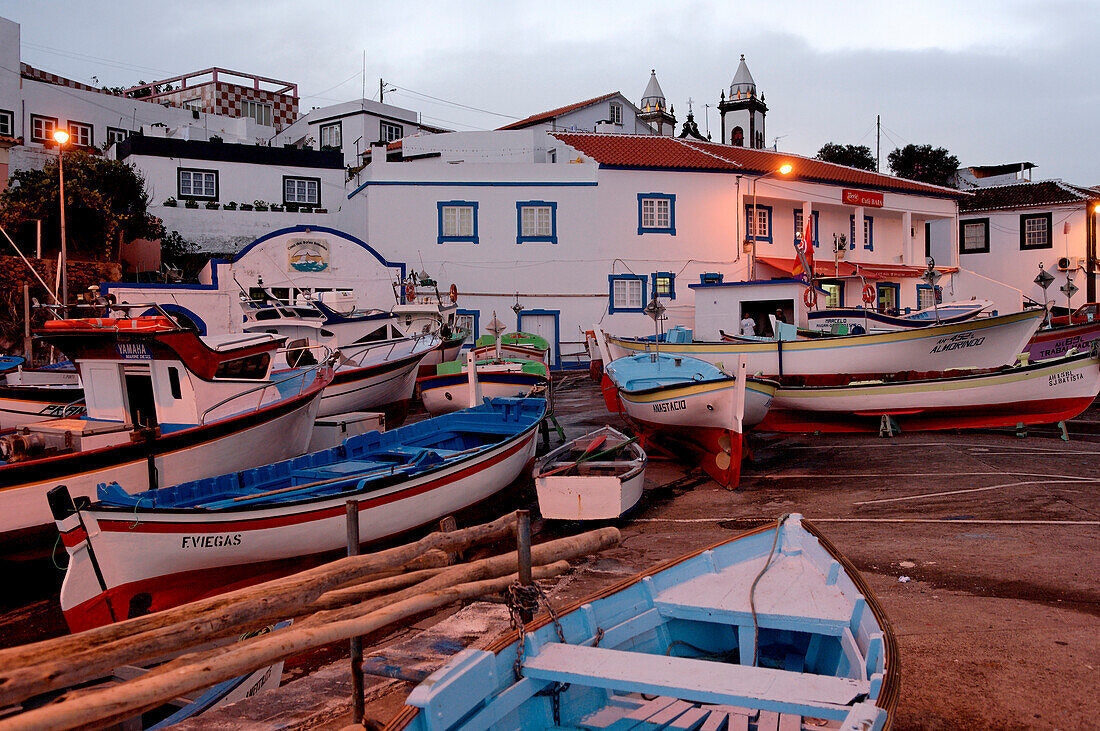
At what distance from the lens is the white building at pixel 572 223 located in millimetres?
29656

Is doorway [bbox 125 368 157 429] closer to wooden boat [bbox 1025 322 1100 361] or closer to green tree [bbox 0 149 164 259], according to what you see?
green tree [bbox 0 149 164 259]

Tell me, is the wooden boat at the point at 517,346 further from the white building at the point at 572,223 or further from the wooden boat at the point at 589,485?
the wooden boat at the point at 589,485

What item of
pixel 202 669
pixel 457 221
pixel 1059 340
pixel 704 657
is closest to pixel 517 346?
pixel 457 221

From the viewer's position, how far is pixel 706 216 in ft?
103

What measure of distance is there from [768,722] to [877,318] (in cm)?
1826

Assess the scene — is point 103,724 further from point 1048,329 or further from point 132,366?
point 1048,329

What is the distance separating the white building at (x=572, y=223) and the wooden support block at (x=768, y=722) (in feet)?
82.9

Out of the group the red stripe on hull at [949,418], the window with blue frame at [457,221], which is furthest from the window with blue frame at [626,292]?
the red stripe on hull at [949,418]

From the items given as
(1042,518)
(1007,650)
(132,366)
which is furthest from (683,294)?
(1007,650)

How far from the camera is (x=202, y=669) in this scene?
314 cm

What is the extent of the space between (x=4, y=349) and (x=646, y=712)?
24511 millimetres

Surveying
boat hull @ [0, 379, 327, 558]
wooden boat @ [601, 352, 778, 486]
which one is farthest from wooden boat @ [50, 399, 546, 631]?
wooden boat @ [601, 352, 778, 486]

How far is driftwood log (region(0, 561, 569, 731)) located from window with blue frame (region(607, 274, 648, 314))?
26500 mm

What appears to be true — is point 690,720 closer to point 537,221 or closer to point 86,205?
point 537,221
